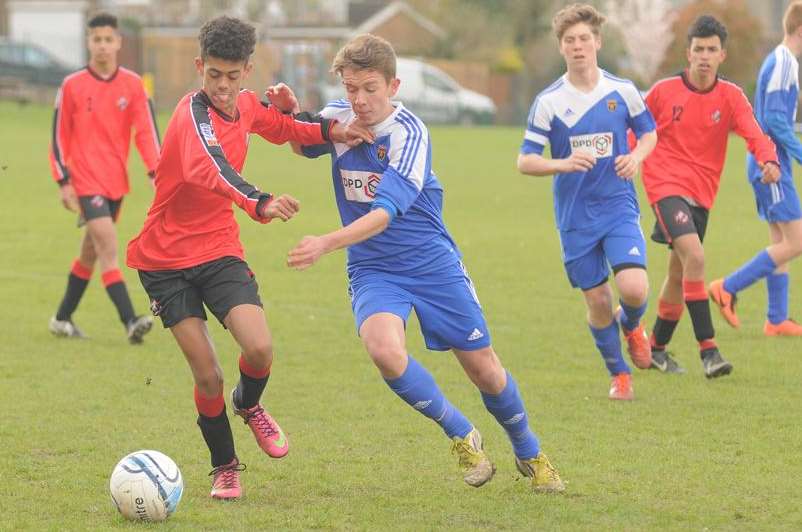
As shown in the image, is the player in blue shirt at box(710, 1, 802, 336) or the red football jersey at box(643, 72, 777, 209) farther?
the player in blue shirt at box(710, 1, 802, 336)

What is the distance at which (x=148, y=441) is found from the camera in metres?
6.92

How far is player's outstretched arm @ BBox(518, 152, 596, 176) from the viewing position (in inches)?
281

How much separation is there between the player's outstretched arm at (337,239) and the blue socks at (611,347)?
274 centimetres

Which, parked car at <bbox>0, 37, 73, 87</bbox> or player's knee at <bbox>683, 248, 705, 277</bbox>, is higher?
player's knee at <bbox>683, 248, 705, 277</bbox>

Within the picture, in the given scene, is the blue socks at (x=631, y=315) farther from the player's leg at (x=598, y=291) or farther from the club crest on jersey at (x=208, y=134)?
the club crest on jersey at (x=208, y=134)

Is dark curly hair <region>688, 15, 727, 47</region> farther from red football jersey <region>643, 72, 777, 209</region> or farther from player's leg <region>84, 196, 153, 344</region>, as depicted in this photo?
player's leg <region>84, 196, 153, 344</region>

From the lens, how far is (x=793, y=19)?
31.3 feet

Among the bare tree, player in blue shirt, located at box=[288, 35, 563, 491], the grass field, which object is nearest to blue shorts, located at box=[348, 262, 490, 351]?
player in blue shirt, located at box=[288, 35, 563, 491]

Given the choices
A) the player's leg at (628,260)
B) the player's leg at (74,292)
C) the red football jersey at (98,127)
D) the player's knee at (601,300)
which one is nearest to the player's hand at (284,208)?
the player's leg at (628,260)

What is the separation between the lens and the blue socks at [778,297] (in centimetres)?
1016

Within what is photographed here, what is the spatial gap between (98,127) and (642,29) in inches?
2222

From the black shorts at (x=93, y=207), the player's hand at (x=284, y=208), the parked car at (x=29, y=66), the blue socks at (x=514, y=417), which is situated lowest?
the parked car at (x=29, y=66)

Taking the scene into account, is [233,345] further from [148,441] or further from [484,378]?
[484,378]

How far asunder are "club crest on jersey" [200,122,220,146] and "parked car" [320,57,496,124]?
36.8m
